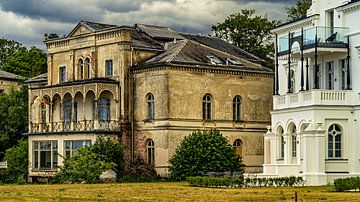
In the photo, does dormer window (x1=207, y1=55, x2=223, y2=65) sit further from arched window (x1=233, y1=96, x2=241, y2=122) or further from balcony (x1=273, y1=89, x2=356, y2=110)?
balcony (x1=273, y1=89, x2=356, y2=110)

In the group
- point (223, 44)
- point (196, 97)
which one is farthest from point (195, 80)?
point (223, 44)

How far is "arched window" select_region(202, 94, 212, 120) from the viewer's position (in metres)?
69.9

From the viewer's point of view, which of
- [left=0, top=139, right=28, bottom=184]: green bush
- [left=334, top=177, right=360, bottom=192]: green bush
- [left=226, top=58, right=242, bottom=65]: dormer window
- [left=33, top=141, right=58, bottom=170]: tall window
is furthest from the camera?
[left=0, top=139, right=28, bottom=184]: green bush

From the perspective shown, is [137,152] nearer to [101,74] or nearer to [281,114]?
[101,74]

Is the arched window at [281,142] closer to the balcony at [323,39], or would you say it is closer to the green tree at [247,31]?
the balcony at [323,39]

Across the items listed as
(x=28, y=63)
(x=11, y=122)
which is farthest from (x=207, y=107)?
(x=28, y=63)

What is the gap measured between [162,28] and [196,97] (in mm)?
11179

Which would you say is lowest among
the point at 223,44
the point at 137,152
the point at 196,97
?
the point at 137,152

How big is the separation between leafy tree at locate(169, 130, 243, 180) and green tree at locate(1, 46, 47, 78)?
4118 centimetres

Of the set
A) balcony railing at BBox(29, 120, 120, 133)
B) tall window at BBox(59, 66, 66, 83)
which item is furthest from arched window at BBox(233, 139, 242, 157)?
Result: tall window at BBox(59, 66, 66, 83)

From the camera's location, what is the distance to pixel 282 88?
64125 mm

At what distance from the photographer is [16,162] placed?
7781cm

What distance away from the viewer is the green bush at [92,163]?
209 feet

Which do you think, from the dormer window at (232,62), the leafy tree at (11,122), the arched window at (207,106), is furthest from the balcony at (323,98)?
the leafy tree at (11,122)
